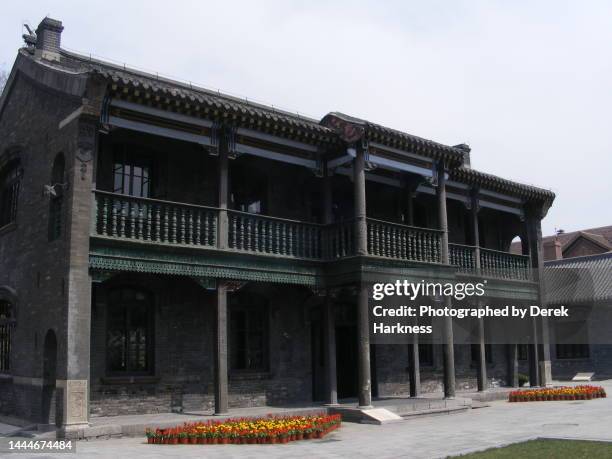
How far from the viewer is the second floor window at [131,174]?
15.5 meters

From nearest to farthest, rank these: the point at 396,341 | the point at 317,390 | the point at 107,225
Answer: the point at 107,225 < the point at 317,390 < the point at 396,341

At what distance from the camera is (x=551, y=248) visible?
4394cm

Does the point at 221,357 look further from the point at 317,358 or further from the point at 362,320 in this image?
the point at 317,358

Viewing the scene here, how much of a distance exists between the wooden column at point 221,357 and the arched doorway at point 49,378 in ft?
10.7

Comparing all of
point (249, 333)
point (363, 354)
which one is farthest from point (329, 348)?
point (249, 333)

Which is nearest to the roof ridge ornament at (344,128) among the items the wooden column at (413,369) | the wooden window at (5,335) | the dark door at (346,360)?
the dark door at (346,360)

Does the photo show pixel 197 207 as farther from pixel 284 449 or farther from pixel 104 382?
pixel 284 449

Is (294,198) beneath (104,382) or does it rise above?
above

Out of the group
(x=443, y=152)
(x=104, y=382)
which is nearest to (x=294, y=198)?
(x=443, y=152)

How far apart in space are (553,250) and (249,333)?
31.2 meters

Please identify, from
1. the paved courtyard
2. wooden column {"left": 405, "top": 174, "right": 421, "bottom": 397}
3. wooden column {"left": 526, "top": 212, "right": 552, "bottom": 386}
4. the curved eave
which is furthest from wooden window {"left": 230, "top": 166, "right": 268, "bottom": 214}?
wooden column {"left": 526, "top": 212, "right": 552, "bottom": 386}

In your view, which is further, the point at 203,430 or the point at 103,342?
the point at 103,342

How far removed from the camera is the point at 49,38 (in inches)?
662

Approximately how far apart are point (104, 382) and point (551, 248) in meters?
35.8
